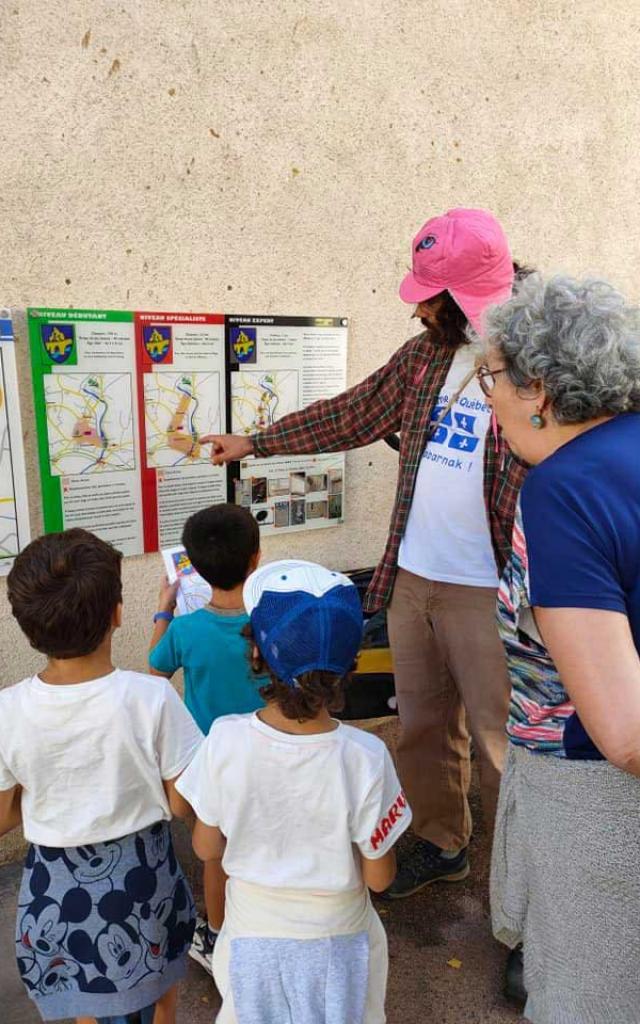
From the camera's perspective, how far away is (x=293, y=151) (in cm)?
302

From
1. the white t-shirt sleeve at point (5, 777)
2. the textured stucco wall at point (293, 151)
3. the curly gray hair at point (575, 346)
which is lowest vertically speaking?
the white t-shirt sleeve at point (5, 777)

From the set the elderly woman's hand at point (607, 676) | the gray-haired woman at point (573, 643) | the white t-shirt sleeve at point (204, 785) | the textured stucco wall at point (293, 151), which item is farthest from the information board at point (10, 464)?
the elderly woman's hand at point (607, 676)

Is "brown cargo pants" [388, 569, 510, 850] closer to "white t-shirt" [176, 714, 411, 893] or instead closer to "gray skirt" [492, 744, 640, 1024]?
"gray skirt" [492, 744, 640, 1024]

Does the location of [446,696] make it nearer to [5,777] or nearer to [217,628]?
[217,628]

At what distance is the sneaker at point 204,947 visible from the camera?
2.33 m

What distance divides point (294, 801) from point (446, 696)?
1.30 meters

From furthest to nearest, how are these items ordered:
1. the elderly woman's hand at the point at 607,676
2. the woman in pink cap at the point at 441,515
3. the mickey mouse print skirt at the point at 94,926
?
the woman in pink cap at the point at 441,515, the mickey mouse print skirt at the point at 94,926, the elderly woman's hand at the point at 607,676

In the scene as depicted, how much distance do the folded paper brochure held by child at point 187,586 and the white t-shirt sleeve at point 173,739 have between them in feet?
1.93

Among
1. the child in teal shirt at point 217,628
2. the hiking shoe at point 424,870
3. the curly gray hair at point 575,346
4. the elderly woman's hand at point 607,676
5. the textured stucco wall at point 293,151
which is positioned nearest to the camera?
the elderly woman's hand at point 607,676

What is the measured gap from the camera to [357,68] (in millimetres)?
3121

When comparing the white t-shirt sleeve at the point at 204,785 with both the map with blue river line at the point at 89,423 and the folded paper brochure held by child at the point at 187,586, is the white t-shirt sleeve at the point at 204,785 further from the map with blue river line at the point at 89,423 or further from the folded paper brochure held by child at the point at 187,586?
the map with blue river line at the point at 89,423

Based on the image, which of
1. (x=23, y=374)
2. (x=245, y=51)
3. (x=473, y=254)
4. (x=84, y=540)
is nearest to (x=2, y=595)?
(x=23, y=374)

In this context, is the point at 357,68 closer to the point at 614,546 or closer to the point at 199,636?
the point at 199,636

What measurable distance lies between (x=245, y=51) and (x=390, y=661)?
2.27 meters
